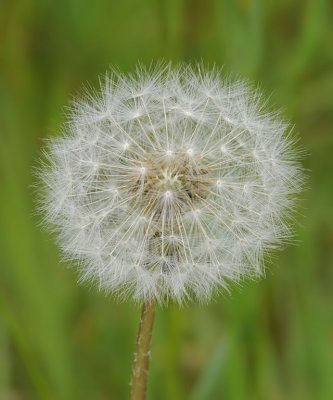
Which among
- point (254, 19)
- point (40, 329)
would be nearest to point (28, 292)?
point (40, 329)

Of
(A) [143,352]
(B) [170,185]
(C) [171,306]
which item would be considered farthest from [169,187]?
(C) [171,306]

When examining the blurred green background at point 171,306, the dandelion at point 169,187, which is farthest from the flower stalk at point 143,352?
the blurred green background at point 171,306

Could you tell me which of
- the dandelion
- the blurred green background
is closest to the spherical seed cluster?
the dandelion

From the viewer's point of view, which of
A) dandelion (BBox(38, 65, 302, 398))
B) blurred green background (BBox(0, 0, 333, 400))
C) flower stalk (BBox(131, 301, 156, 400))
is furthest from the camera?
blurred green background (BBox(0, 0, 333, 400))

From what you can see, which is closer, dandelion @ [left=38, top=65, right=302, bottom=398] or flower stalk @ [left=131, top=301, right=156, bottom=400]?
flower stalk @ [left=131, top=301, right=156, bottom=400]

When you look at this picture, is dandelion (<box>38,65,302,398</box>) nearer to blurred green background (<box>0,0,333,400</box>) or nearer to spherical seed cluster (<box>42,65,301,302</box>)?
spherical seed cluster (<box>42,65,301,302</box>)

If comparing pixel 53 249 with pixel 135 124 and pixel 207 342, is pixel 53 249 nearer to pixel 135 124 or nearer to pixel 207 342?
pixel 207 342

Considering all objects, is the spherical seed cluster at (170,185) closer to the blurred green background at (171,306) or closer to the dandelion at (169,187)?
the dandelion at (169,187)

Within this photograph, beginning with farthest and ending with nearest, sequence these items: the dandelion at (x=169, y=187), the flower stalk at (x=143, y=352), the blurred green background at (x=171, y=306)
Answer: the blurred green background at (x=171, y=306) < the dandelion at (x=169, y=187) < the flower stalk at (x=143, y=352)
